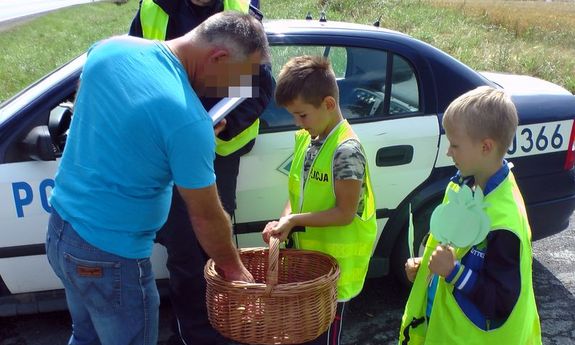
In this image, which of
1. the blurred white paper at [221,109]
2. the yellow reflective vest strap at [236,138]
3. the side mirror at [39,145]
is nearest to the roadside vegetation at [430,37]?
the side mirror at [39,145]

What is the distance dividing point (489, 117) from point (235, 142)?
128 centimetres

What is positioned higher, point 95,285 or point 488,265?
point 488,265

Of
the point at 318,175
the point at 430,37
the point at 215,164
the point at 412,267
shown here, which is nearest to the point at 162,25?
the point at 215,164

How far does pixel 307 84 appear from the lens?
2205 mm

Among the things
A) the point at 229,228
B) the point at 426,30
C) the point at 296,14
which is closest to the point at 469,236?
the point at 229,228

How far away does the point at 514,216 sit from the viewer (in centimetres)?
170

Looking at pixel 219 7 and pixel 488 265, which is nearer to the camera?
pixel 488 265

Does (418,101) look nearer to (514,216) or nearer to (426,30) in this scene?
(514,216)

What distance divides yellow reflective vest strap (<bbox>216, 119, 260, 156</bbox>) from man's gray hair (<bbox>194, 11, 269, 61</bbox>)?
37.6 inches

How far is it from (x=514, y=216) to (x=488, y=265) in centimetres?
15

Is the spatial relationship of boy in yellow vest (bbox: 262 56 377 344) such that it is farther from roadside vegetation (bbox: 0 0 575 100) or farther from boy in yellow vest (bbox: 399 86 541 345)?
roadside vegetation (bbox: 0 0 575 100)

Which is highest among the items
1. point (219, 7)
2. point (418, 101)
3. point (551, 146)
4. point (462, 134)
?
point (219, 7)

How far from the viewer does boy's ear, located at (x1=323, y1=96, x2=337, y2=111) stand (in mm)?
2234

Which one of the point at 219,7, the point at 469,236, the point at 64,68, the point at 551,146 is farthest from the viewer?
the point at 551,146
